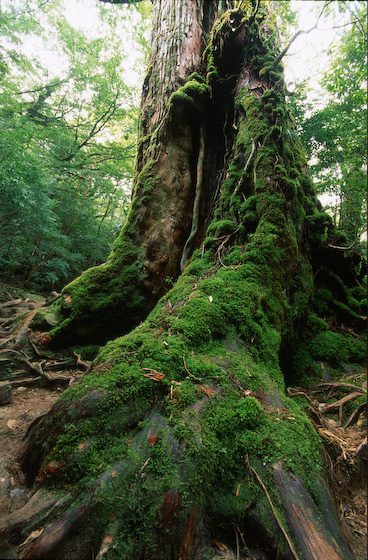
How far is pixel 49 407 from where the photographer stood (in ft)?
10.3

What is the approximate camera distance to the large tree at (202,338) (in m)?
1.40

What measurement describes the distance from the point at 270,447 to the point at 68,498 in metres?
1.23

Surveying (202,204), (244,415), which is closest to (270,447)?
(244,415)

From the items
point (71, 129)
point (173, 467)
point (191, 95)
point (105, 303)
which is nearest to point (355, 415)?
point (173, 467)

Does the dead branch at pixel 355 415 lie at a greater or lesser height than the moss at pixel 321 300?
lesser

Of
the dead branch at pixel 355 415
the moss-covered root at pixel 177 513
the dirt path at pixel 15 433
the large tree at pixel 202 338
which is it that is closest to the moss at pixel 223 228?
the large tree at pixel 202 338

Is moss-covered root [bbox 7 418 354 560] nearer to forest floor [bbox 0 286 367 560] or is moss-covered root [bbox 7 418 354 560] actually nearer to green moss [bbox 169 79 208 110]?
forest floor [bbox 0 286 367 560]

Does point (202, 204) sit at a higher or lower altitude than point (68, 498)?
higher

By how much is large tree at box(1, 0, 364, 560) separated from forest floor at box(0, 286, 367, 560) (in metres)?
0.18

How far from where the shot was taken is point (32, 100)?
1335 centimetres

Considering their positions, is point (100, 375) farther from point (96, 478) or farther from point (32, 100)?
point (32, 100)

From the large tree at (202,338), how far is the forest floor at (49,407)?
0.58ft

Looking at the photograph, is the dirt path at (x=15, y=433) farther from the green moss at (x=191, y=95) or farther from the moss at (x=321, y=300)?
the green moss at (x=191, y=95)

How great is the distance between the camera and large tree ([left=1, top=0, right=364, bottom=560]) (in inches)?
54.9
